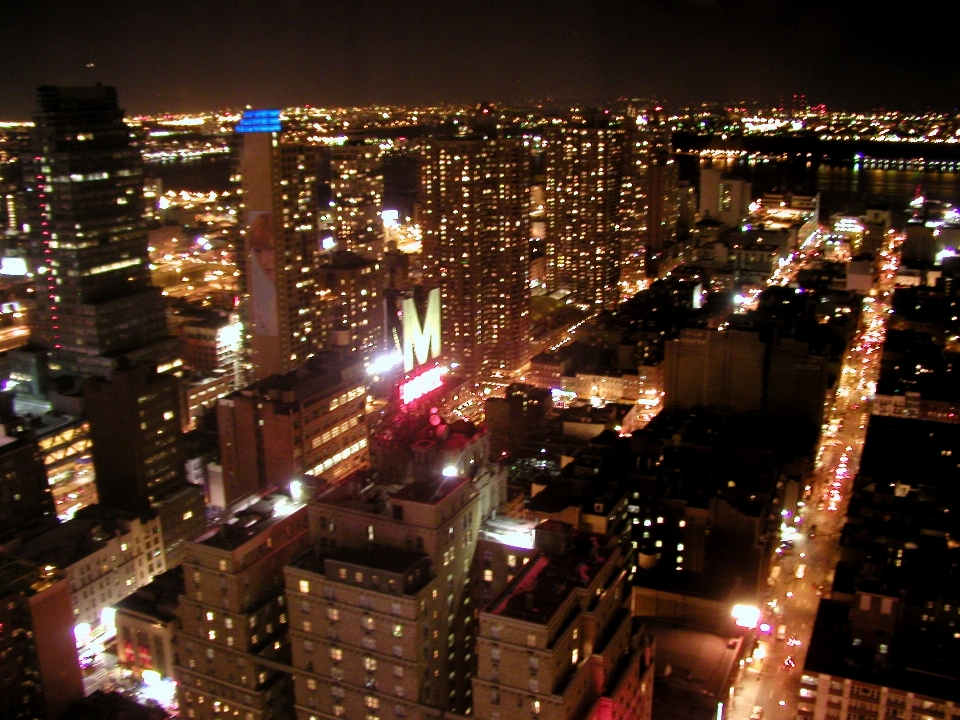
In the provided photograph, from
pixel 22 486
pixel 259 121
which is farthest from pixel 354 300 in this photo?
pixel 22 486

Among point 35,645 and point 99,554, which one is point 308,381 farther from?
point 35,645

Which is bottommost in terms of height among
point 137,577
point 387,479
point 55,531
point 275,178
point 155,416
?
point 137,577

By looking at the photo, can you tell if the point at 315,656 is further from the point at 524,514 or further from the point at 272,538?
the point at 524,514

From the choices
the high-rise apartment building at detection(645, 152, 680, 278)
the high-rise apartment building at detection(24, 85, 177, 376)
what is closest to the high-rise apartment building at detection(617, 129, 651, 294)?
the high-rise apartment building at detection(645, 152, 680, 278)

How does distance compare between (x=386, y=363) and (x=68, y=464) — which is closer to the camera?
(x=68, y=464)

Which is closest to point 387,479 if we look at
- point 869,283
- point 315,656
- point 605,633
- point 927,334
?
point 315,656

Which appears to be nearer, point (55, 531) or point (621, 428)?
point (55, 531)

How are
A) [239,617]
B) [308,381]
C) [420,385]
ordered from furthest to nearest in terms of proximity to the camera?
[420,385] < [308,381] < [239,617]
